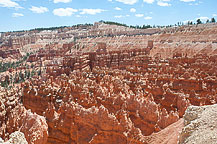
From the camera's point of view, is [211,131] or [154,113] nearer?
[211,131]

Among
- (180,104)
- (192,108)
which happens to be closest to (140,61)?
(180,104)

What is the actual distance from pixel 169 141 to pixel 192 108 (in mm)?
3097

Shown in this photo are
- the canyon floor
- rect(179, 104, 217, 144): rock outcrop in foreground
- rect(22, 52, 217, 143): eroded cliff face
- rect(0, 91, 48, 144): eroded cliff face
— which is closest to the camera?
rect(179, 104, 217, 144): rock outcrop in foreground

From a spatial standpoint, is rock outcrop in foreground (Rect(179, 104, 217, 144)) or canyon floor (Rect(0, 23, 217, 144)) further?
canyon floor (Rect(0, 23, 217, 144))

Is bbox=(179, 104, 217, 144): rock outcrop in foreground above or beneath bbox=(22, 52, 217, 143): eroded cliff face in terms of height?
above

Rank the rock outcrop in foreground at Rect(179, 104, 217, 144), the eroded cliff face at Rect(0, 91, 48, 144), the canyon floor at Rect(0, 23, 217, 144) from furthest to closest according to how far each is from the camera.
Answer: the eroded cliff face at Rect(0, 91, 48, 144)
the canyon floor at Rect(0, 23, 217, 144)
the rock outcrop in foreground at Rect(179, 104, 217, 144)

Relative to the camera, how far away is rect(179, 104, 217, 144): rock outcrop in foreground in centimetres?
480

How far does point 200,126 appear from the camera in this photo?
534cm

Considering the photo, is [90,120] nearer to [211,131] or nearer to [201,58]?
[211,131]

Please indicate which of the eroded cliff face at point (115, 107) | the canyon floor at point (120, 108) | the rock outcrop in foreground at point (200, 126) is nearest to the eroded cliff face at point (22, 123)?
the canyon floor at point (120, 108)

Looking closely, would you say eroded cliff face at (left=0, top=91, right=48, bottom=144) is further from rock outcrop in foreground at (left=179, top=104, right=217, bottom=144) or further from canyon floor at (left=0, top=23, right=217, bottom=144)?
rock outcrop in foreground at (left=179, top=104, right=217, bottom=144)

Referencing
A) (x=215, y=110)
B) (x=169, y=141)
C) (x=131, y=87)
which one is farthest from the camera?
(x=131, y=87)

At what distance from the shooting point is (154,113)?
41.2 ft

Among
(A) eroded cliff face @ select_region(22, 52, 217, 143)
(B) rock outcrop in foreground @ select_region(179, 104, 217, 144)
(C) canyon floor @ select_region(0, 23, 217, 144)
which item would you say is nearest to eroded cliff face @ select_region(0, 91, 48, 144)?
(C) canyon floor @ select_region(0, 23, 217, 144)
